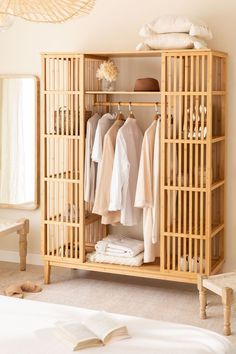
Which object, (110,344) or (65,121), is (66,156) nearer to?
(65,121)

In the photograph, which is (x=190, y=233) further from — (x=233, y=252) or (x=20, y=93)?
(x=20, y=93)

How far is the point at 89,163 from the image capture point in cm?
505

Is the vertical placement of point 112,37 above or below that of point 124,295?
above

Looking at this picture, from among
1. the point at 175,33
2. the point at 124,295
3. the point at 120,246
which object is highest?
the point at 175,33

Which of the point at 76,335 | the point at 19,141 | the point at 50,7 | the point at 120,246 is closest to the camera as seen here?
the point at 50,7

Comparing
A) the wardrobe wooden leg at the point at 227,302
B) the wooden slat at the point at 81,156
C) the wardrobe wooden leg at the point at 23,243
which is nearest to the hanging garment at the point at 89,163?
the wooden slat at the point at 81,156

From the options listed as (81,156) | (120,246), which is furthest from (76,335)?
(81,156)

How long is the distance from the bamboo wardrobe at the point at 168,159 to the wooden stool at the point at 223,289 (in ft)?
1.01

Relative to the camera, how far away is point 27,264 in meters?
5.92

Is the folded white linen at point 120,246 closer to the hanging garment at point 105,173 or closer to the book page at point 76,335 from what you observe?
the hanging garment at point 105,173

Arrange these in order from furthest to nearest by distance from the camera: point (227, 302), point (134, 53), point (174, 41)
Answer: point (134, 53) → point (174, 41) → point (227, 302)

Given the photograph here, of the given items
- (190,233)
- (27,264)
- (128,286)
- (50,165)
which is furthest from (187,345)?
(27,264)

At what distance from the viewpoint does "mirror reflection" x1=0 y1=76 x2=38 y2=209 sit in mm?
5777

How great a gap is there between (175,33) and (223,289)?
6.60 ft
